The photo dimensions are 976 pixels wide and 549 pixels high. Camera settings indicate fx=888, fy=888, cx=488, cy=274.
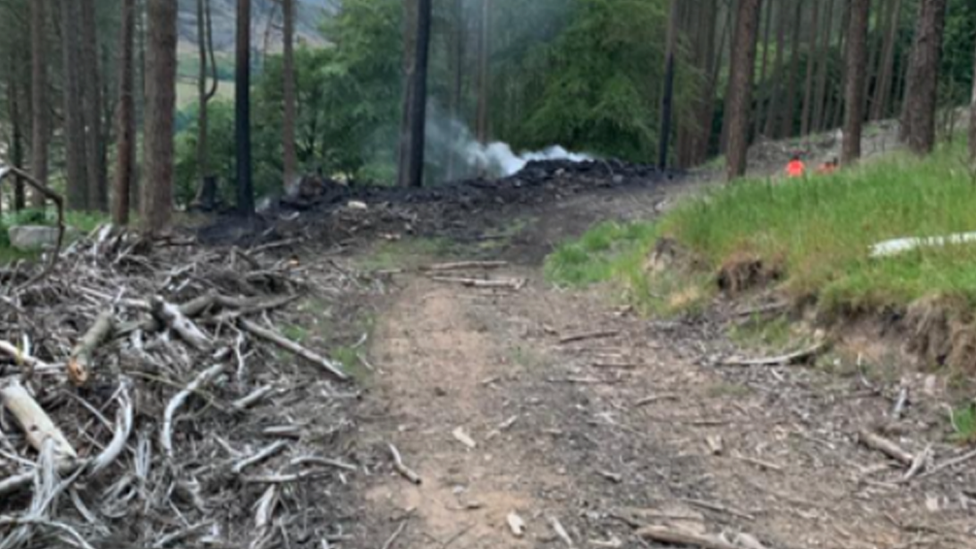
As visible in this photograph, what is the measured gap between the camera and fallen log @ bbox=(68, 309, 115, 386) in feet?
12.4

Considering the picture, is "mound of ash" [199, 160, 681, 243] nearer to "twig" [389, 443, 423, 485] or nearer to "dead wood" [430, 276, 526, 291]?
"dead wood" [430, 276, 526, 291]

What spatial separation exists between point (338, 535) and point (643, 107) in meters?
23.8

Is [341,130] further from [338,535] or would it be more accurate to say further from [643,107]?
[338,535]

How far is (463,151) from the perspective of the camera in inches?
1037

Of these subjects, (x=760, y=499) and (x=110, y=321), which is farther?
(x=110, y=321)

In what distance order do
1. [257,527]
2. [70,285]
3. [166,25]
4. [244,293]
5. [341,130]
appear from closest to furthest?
[257,527], [70,285], [244,293], [166,25], [341,130]

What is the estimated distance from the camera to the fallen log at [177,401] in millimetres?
3665

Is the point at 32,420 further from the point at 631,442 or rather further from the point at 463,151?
the point at 463,151

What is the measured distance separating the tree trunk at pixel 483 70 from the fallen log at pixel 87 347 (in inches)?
819

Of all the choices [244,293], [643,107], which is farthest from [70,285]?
[643,107]

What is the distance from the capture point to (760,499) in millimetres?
3596

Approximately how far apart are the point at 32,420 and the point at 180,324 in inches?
58.9

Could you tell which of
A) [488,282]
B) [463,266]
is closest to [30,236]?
[463,266]

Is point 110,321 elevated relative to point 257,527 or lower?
elevated
